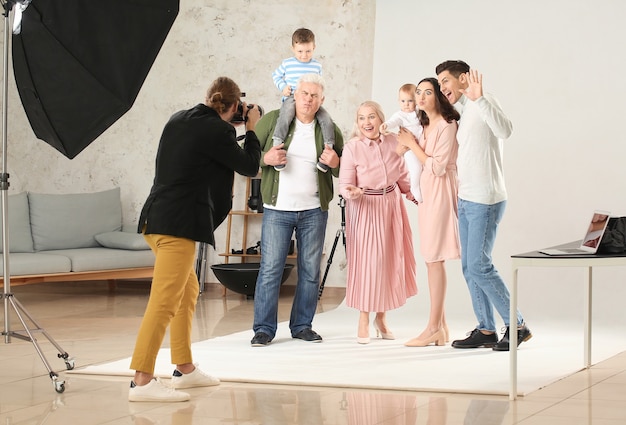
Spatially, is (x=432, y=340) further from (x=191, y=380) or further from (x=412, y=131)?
(x=191, y=380)

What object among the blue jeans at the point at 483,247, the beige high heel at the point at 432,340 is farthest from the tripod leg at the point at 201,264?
the blue jeans at the point at 483,247

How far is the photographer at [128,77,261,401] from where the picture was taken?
4047 millimetres

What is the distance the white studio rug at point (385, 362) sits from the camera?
4512mm

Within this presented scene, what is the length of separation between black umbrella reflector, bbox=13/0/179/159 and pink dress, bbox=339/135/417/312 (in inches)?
77.3

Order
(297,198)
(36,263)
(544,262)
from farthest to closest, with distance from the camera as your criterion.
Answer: (36,263), (297,198), (544,262)

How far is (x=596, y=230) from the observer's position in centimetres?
430

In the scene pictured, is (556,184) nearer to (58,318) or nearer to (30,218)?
(58,318)

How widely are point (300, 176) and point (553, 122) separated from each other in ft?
8.06

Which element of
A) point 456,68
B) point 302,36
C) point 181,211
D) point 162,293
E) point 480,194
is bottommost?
point 162,293

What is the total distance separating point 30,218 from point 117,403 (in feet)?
17.0

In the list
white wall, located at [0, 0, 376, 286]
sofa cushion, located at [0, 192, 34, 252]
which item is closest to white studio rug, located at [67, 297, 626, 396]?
white wall, located at [0, 0, 376, 286]

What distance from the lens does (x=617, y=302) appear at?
23.1ft

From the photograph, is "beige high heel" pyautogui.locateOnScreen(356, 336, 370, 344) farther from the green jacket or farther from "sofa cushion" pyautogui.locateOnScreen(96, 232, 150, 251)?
"sofa cushion" pyautogui.locateOnScreen(96, 232, 150, 251)

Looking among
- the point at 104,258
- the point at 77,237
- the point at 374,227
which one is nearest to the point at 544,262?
the point at 374,227
